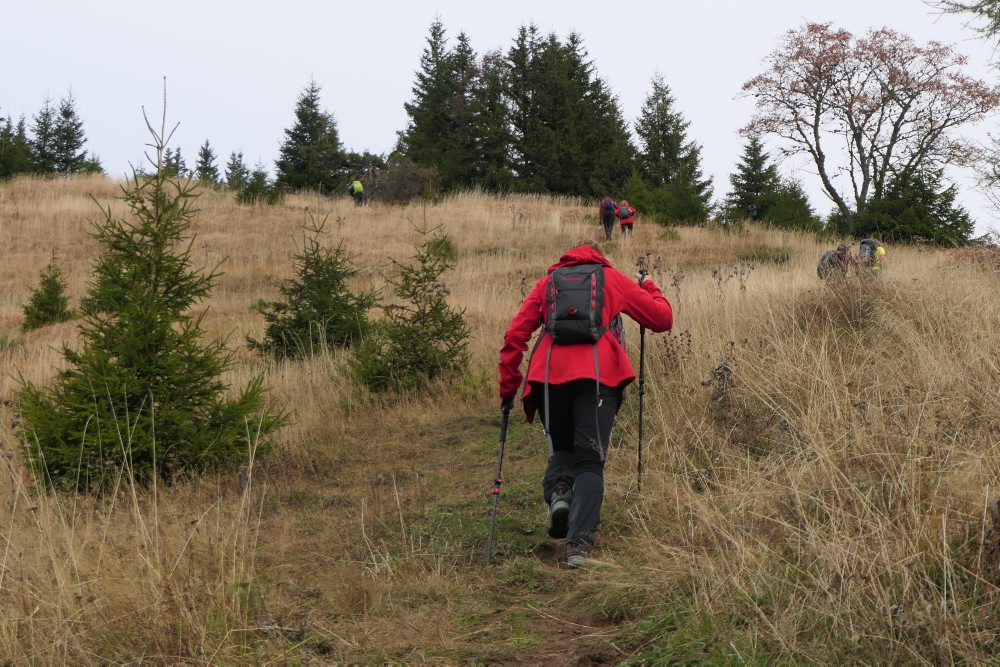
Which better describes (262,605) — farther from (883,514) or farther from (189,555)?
(883,514)

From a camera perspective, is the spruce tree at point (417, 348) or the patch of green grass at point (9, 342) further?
the patch of green grass at point (9, 342)

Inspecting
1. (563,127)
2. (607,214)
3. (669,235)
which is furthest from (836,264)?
(563,127)

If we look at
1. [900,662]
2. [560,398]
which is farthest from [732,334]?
[900,662]

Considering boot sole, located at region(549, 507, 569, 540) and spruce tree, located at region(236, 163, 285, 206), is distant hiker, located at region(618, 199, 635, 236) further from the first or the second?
boot sole, located at region(549, 507, 569, 540)

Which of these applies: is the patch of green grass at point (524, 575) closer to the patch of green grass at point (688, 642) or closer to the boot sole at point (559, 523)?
the boot sole at point (559, 523)

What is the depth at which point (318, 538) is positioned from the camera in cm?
544

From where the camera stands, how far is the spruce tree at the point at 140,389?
20.0 ft

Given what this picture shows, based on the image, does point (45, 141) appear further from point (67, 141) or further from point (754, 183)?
point (754, 183)

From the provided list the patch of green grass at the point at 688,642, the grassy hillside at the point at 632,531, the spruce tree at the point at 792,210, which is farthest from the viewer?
the spruce tree at the point at 792,210

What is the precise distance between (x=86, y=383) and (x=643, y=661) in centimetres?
437

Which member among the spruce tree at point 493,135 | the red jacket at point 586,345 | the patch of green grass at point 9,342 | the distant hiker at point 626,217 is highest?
the spruce tree at point 493,135

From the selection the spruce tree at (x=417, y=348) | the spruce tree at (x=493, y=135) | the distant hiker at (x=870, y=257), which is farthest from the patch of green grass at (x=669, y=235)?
the spruce tree at (x=493, y=135)

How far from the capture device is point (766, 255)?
68.6 feet

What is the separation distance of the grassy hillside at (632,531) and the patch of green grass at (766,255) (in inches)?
446
